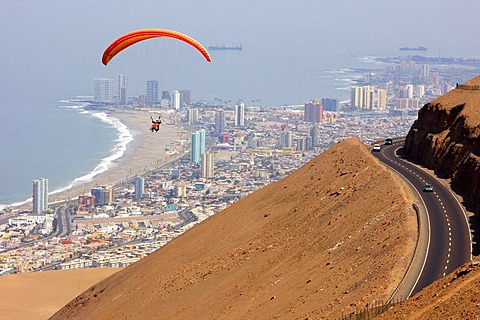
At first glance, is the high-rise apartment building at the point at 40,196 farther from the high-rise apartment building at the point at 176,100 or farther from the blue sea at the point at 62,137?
the high-rise apartment building at the point at 176,100

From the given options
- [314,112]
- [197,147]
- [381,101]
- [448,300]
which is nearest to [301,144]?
[197,147]

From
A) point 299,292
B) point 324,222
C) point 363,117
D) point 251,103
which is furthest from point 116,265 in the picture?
point 251,103

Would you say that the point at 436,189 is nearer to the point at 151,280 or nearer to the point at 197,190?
the point at 151,280

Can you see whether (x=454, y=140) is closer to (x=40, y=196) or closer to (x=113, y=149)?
(x=40, y=196)

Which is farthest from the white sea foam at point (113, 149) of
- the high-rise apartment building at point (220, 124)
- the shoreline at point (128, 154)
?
the high-rise apartment building at point (220, 124)

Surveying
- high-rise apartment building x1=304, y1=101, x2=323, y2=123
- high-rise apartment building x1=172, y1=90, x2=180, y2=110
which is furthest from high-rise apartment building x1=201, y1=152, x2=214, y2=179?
high-rise apartment building x1=172, y1=90, x2=180, y2=110
